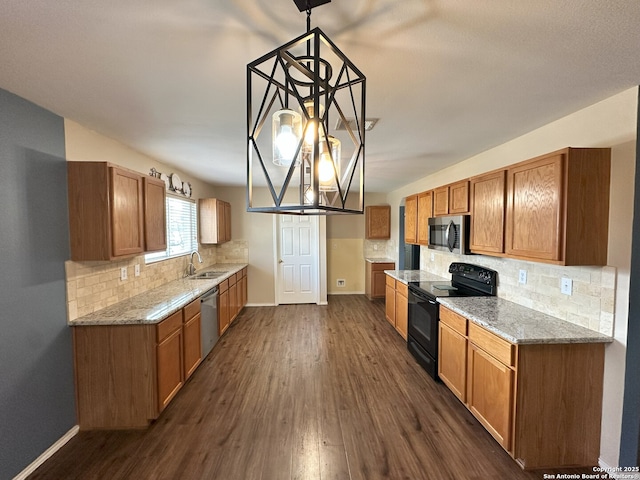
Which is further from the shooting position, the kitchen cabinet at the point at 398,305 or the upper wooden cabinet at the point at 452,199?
the kitchen cabinet at the point at 398,305

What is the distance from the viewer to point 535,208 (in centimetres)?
186

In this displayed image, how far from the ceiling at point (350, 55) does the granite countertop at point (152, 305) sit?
150 cm

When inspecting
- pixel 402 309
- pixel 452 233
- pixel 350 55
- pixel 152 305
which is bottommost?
pixel 402 309

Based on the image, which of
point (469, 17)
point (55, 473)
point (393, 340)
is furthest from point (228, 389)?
point (469, 17)

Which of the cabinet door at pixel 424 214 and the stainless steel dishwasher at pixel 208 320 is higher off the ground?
the cabinet door at pixel 424 214

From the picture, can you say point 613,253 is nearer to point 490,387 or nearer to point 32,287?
point 490,387

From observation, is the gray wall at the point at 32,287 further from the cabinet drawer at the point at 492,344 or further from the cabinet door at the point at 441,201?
the cabinet door at the point at 441,201

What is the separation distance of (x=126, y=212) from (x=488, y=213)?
3.04 m

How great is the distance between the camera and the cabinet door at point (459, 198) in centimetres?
264

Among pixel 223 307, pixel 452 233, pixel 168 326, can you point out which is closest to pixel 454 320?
pixel 452 233

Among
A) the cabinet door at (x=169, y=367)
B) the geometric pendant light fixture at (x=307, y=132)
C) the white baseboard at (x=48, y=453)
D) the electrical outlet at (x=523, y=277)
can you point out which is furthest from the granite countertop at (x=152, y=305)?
the electrical outlet at (x=523, y=277)

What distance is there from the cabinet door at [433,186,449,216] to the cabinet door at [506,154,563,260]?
2.94 ft

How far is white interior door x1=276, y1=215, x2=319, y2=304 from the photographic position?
547 centimetres

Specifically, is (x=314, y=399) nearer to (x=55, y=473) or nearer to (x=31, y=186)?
(x=55, y=473)
